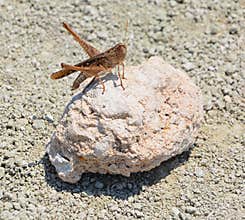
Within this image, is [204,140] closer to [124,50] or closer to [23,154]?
[124,50]

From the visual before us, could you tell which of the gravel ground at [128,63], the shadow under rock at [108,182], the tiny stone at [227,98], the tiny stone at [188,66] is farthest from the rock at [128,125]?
the tiny stone at [188,66]

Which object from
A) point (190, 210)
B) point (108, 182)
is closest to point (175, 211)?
point (190, 210)

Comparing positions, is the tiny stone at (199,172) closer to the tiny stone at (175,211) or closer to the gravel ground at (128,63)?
the gravel ground at (128,63)

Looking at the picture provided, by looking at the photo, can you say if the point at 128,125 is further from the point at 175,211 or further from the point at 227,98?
the point at 227,98

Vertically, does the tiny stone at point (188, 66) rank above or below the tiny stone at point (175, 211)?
above

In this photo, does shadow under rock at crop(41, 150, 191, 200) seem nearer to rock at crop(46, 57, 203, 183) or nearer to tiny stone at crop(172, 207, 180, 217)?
rock at crop(46, 57, 203, 183)
